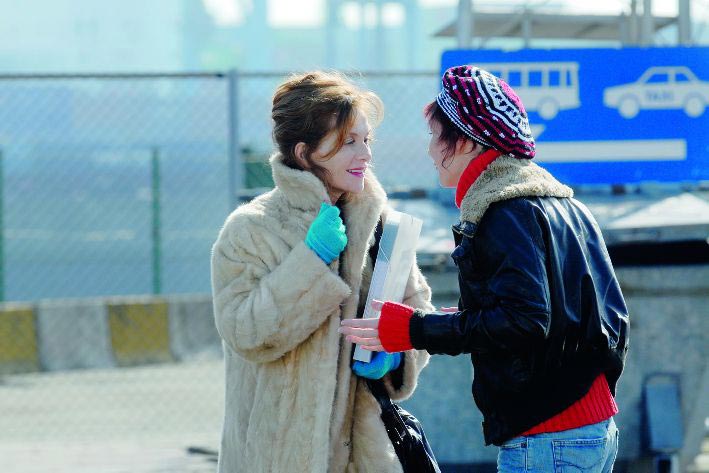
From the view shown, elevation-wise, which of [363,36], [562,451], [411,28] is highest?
[411,28]

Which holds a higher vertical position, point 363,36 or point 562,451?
point 363,36

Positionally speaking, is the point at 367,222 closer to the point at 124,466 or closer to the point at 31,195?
the point at 124,466

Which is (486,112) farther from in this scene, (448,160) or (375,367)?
(375,367)

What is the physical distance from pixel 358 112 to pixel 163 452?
3.84 m

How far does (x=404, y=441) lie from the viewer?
3.38 metres

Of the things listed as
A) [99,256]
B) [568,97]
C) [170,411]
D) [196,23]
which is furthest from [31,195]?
[196,23]

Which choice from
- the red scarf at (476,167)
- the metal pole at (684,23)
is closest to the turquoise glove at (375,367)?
the red scarf at (476,167)

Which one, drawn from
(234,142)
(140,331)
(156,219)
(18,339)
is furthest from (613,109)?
(156,219)

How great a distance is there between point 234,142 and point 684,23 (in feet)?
9.46

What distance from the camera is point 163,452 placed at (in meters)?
6.69

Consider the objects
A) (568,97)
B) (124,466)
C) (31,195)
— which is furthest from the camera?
(31,195)

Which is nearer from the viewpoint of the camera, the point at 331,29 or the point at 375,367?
the point at 375,367

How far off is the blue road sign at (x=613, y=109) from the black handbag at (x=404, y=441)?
8.76 ft

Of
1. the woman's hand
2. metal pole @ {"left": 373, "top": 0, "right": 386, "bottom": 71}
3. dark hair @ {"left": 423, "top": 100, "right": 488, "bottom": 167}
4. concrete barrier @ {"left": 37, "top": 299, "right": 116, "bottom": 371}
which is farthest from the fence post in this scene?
metal pole @ {"left": 373, "top": 0, "right": 386, "bottom": 71}
